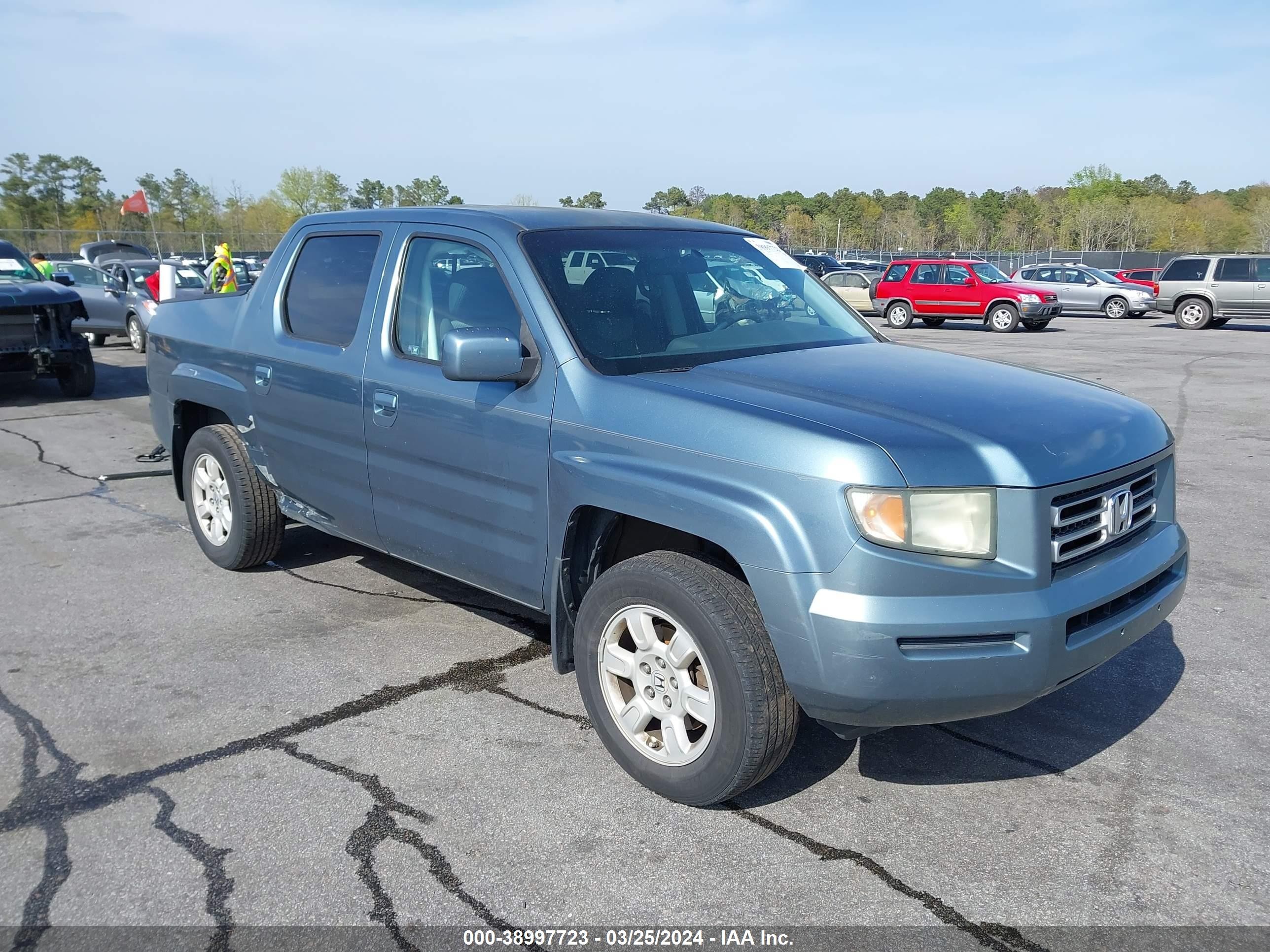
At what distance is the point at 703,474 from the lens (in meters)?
3.07

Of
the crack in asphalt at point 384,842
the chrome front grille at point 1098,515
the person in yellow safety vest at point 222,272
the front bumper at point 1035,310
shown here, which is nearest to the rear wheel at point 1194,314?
the front bumper at point 1035,310

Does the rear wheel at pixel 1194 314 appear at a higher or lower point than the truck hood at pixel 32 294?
lower

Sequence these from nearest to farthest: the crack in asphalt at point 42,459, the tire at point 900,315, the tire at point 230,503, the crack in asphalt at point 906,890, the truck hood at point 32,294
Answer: the crack in asphalt at point 906,890 → the tire at point 230,503 → the crack in asphalt at point 42,459 → the truck hood at point 32,294 → the tire at point 900,315

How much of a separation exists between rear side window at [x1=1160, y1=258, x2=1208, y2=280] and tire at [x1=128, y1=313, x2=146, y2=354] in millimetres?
23008

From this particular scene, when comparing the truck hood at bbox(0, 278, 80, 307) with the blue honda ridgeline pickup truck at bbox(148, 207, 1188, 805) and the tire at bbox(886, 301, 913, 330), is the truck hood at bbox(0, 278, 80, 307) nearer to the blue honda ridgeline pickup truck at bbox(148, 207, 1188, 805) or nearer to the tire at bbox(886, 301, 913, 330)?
the blue honda ridgeline pickup truck at bbox(148, 207, 1188, 805)

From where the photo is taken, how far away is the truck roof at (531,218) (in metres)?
4.07

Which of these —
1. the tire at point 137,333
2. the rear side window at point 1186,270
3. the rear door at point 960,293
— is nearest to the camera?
the tire at point 137,333

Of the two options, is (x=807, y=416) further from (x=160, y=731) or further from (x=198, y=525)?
(x=198, y=525)

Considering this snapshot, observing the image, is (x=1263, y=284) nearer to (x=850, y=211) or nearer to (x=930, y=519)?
(x=930, y=519)

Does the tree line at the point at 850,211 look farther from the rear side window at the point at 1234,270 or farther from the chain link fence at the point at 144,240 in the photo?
the rear side window at the point at 1234,270

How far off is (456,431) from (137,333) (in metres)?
15.5

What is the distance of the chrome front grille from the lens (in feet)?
9.71

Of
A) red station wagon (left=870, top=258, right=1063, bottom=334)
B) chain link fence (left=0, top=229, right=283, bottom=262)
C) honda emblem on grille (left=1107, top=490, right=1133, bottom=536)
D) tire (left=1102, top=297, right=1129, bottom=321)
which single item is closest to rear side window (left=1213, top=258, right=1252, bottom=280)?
red station wagon (left=870, top=258, right=1063, bottom=334)

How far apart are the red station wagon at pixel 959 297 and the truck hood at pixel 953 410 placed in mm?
22734
